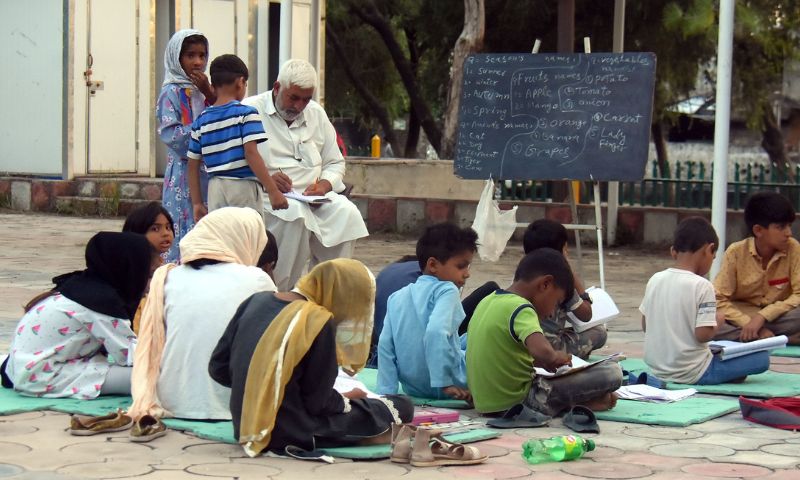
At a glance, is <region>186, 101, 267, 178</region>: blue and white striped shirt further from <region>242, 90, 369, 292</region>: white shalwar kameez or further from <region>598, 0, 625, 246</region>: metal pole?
<region>598, 0, 625, 246</region>: metal pole

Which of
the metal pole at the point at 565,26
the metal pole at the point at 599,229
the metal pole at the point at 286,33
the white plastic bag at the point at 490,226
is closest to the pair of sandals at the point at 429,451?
the metal pole at the point at 599,229

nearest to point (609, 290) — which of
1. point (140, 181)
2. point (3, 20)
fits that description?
point (140, 181)

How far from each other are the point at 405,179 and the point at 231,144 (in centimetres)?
937

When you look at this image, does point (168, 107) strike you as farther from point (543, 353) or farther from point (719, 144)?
point (719, 144)

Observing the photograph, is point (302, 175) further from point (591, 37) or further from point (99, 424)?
point (591, 37)

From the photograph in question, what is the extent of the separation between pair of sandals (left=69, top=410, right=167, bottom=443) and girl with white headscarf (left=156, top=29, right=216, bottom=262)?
7.25 ft

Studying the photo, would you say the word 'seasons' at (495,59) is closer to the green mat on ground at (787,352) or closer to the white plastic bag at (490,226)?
the white plastic bag at (490,226)

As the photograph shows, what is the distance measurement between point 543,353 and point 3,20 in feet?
42.5

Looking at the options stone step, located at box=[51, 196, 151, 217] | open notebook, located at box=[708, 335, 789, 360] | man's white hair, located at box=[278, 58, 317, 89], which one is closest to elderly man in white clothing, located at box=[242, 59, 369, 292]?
man's white hair, located at box=[278, 58, 317, 89]

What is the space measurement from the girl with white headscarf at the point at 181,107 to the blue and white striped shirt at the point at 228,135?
0.81 ft

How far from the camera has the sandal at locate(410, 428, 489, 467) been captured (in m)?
4.57

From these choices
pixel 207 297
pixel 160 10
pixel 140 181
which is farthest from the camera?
pixel 160 10

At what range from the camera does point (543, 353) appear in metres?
5.20

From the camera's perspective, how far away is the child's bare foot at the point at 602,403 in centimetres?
562
